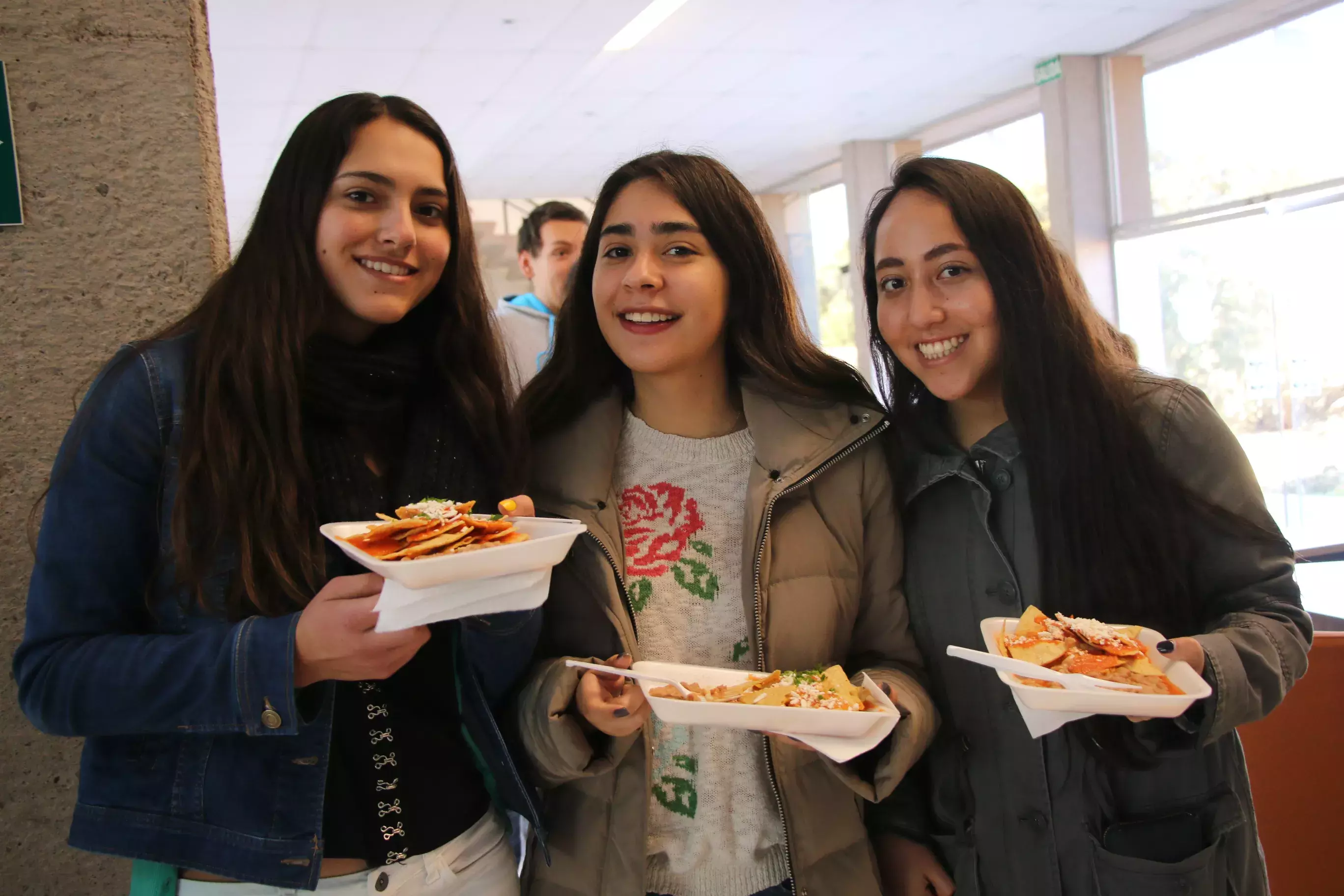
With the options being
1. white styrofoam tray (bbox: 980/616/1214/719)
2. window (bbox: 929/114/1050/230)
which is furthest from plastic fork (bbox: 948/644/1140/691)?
window (bbox: 929/114/1050/230)

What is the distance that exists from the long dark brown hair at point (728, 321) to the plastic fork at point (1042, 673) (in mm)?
623

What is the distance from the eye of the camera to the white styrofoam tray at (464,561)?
115cm

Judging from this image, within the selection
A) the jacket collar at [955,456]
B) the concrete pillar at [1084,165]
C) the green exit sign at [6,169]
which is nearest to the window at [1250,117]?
the concrete pillar at [1084,165]

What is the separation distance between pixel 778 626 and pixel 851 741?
279 millimetres

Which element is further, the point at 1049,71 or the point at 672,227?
the point at 1049,71

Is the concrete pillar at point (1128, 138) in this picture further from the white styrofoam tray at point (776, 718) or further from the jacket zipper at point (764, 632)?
the white styrofoam tray at point (776, 718)

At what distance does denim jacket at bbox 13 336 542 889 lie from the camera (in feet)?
4.10

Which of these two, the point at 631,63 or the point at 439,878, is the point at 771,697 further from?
the point at 631,63

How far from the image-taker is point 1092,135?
8406mm

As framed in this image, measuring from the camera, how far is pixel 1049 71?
8391 mm

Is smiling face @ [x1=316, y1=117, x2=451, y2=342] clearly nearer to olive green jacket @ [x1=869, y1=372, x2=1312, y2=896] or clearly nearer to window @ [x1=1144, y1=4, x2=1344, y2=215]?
olive green jacket @ [x1=869, y1=372, x2=1312, y2=896]

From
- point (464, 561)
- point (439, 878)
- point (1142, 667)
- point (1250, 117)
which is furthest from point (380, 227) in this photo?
point (1250, 117)

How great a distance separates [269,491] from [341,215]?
42 centimetres

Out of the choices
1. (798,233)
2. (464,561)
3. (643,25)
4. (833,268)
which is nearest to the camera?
(464,561)
